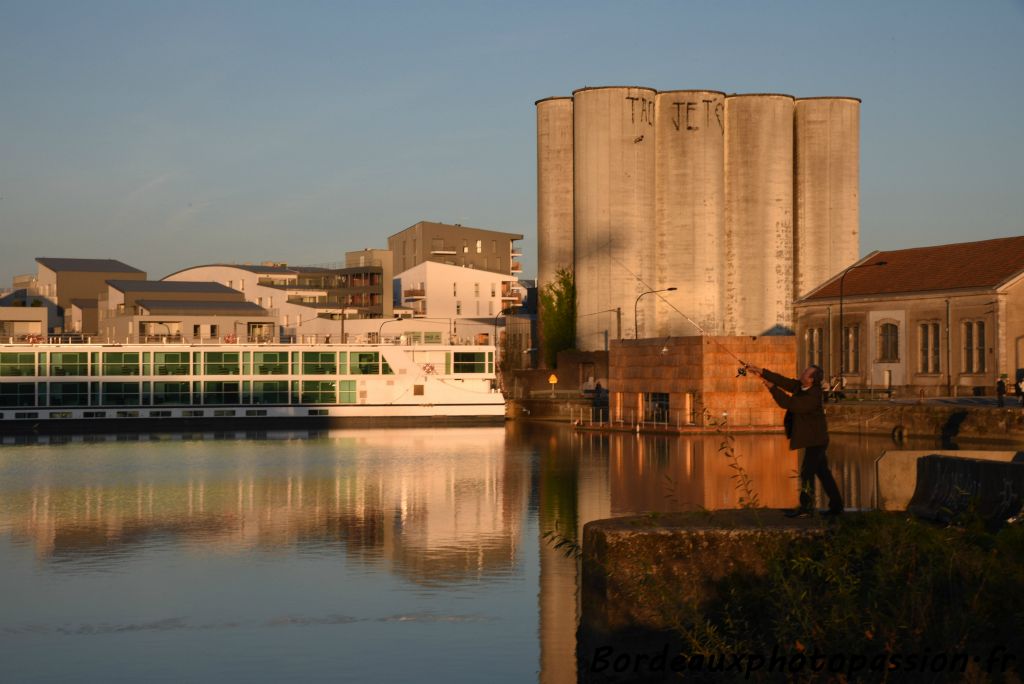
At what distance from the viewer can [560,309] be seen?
9788 centimetres

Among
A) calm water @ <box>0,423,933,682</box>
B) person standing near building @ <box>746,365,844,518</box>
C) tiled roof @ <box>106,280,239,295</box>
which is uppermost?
tiled roof @ <box>106,280,239,295</box>

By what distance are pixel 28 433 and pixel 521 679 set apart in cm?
7176

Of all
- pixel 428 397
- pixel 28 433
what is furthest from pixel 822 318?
pixel 28 433

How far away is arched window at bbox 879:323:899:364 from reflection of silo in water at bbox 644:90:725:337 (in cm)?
1812

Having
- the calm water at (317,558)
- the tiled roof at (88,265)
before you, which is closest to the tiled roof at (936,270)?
the calm water at (317,558)

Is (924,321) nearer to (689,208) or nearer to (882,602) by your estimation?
(689,208)

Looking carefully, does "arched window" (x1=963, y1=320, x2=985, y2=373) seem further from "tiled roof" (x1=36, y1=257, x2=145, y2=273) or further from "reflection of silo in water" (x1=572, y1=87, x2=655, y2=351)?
"tiled roof" (x1=36, y1=257, x2=145, y2=273)

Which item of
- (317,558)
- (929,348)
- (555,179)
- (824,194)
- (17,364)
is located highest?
(555,179)

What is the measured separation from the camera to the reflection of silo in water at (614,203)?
9344 cm

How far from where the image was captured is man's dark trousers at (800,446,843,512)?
1599 centimetres

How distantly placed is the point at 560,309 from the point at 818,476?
268 feet

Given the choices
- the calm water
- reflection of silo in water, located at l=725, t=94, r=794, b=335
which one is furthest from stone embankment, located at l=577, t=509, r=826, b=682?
reflection of silo in water, located at l=725, t=94, r=794, b=335

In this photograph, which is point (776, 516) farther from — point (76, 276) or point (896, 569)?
point (76, 276)

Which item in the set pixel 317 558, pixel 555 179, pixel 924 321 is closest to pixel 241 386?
pixel 555 179
